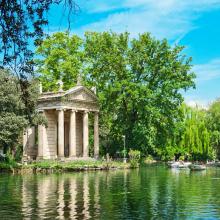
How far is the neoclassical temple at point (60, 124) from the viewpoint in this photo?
66062 millimetres

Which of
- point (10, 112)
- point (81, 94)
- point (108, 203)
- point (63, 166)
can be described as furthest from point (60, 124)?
point (108, 203)

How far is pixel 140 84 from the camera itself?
68.7m

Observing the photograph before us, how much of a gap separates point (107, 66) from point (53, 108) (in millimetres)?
10658

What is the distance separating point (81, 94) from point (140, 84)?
8.47 meters

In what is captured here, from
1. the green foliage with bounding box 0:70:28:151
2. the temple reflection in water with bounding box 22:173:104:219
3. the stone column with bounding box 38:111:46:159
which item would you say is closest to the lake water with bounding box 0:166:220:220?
the temple reflection in water with bounding box 22:173:104:219

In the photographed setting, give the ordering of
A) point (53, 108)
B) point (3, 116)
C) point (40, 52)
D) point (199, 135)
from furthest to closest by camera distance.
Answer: point (199, 135)
point (40, 52)
point (53, 108)
point (3, 116)

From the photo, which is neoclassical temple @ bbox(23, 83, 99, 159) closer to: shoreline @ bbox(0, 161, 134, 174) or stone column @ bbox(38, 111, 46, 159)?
stone column @ bbox(38, 111, 46, 159)

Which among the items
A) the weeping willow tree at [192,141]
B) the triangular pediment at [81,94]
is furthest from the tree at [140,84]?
the weeping willow tree at [192,141]

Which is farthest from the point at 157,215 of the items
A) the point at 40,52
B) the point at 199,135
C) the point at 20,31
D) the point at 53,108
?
the point at 199,135

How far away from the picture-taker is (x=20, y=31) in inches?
570

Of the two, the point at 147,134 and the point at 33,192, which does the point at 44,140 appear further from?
the point at 33,192

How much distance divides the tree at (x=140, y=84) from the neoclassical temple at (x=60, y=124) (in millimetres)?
2745

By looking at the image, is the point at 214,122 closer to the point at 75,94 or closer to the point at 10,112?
the point at 75,94

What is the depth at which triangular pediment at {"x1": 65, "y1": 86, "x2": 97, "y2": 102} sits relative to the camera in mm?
66688
